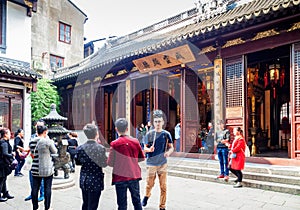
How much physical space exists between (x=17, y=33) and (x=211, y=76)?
8.56 metres

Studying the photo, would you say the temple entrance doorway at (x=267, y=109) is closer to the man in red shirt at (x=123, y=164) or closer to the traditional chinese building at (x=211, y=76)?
the traditional chinese building at (x=211, y=76)

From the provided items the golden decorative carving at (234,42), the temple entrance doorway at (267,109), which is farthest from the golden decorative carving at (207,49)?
the temple entrance doorway at (267,109)

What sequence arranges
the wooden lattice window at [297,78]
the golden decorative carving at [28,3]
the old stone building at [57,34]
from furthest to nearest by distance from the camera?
the old stone building at [57,34], the golden decorative carving at [28,3], the wooden lattice window at [297,78]

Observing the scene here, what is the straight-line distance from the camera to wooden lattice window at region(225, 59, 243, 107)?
307 inches

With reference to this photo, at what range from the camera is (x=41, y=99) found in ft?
42.8

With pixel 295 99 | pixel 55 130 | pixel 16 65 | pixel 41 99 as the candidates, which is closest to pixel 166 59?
pixel 295 99

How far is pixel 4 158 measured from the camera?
194 inches

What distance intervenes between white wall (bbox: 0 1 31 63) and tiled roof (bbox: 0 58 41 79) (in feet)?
0.81

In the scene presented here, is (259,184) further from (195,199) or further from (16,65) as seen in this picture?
(16,65)

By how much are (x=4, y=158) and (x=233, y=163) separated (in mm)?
4720

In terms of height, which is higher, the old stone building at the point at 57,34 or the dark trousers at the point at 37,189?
the old stone building at the point at 57,34

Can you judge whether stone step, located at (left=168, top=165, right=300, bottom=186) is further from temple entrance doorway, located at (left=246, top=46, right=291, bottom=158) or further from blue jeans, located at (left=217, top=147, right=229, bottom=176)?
temple entrance doorway, located at (left=246, top=46, right=291, bottom=158)

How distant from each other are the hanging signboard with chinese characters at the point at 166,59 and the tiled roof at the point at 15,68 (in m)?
4.50

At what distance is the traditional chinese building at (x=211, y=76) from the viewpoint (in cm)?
688
